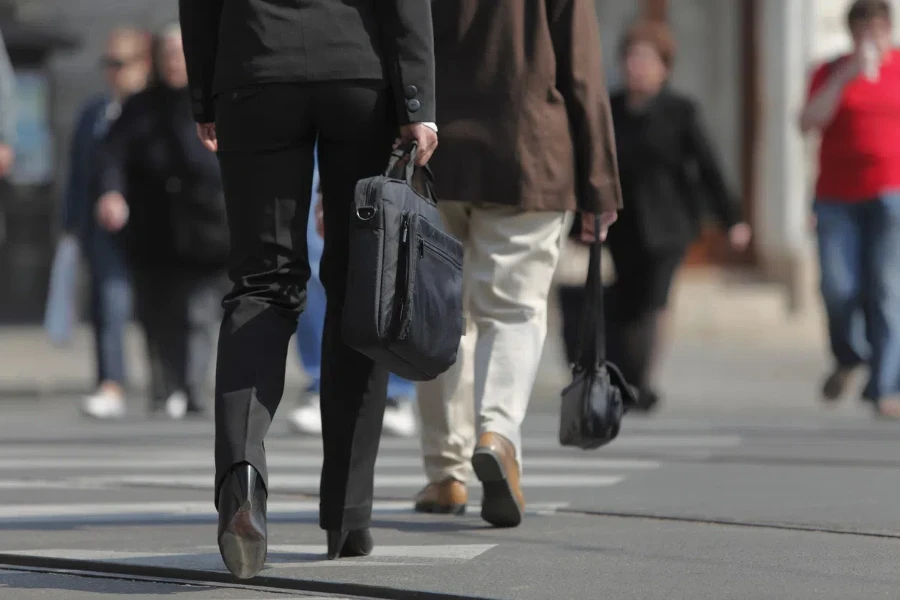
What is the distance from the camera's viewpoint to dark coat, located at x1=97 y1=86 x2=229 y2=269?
932 centimetres

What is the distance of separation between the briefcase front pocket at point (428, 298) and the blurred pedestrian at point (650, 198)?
4.81 meters

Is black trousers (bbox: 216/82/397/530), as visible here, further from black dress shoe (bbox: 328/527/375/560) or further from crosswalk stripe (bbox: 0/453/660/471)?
crosswalk stripe (bbox: 0/453/660/471)

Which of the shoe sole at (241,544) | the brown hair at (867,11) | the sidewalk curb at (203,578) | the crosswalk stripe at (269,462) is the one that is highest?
the brown hair at (867,11)

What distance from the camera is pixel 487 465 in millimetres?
5086

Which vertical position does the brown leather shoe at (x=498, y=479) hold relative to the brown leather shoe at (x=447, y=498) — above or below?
above

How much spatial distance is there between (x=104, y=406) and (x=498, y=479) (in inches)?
187

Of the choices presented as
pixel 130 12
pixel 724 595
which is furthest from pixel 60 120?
pixel 724 595

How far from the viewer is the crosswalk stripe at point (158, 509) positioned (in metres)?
5.59

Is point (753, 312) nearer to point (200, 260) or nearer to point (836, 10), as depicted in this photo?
point (836, 10)

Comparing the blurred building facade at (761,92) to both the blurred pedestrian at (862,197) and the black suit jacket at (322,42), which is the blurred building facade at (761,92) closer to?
the blurred pedestrian at (862,197)

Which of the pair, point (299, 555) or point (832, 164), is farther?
point (832, 164)

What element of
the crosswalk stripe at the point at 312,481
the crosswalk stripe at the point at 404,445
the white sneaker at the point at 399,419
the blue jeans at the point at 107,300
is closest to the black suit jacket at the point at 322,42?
the crosswalk stripe at the point at 312,481

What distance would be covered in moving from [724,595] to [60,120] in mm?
11252

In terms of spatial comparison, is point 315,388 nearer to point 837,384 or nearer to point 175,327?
point 175,327
